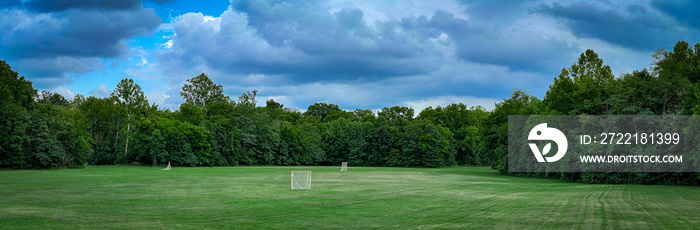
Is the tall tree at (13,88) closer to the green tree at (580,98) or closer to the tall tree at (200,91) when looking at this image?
the tall tree at (200,91)

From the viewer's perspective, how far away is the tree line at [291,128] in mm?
40250

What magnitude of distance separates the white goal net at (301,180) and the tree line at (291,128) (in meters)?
24.2

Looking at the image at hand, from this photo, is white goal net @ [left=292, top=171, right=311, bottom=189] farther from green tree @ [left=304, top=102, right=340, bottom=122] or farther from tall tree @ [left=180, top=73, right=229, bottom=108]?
green tree @ [left=304, top=102, right=340, bottom=122]

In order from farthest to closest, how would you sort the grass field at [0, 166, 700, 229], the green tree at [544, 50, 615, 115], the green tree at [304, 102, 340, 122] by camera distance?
the green tree at [304, 102, 340, 122] < the green tree at [544, 50, 615, 115] < the grass field at [0, 166, 700, 229]

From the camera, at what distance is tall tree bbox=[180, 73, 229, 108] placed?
10438 cm

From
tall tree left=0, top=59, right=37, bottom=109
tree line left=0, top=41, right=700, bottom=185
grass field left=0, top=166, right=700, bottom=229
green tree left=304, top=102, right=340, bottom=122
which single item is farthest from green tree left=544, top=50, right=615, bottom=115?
green tree left=304, top=102, right=340, bottom=122

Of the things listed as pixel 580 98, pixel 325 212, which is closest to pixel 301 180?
pixel 325 212

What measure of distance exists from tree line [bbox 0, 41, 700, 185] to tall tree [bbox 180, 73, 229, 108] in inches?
8.5

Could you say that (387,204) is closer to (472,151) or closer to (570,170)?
(570,170)

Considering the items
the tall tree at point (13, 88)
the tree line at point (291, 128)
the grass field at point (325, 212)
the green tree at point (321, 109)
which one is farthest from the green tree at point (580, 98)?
the green tree at point (321, 109)

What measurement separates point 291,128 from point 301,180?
65696mm

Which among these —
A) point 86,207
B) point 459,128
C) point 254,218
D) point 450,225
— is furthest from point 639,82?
point 459,128

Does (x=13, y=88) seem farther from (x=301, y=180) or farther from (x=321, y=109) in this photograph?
(x=321, y=109)

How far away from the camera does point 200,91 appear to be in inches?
4126
